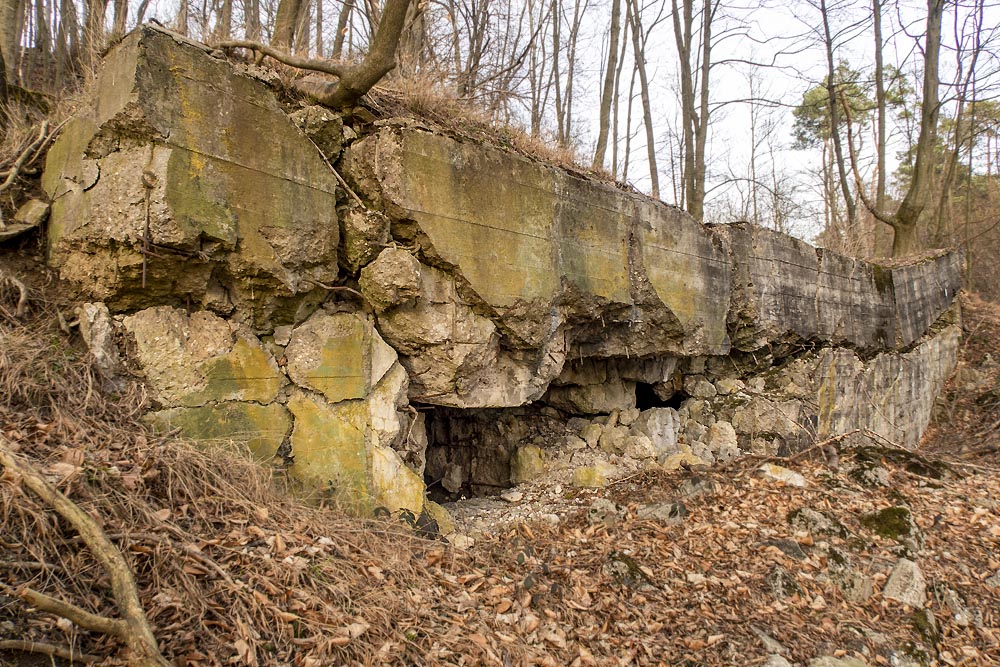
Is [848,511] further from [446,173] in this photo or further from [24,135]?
[24,135]

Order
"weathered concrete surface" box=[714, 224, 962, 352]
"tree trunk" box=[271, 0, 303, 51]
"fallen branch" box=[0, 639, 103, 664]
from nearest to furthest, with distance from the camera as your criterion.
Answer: "fallen branch" box=[0, 639, 103, 664] → "tree trunk" box=[271, 0, 303, 51] → "weathered concrete surface" box=[714, 224, 962, 352]

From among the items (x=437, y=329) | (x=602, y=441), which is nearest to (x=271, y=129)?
(x=437, y=329)

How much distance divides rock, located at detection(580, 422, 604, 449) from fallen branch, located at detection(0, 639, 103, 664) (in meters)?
4.28

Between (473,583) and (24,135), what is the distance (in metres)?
3.67

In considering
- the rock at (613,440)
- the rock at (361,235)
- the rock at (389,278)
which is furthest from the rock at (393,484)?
the rock at (613,440)

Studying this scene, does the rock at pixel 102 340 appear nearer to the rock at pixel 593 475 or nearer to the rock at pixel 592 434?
the rock at pixel 593 475

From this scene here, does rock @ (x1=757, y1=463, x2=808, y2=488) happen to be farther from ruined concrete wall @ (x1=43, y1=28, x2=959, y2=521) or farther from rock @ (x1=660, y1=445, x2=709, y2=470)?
ruined concrete wall @ (x1=43, y1=28, x2=959, y2=521)

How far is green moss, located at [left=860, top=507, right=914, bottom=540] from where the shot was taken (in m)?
3.87

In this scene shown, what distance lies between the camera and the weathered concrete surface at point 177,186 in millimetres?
2889

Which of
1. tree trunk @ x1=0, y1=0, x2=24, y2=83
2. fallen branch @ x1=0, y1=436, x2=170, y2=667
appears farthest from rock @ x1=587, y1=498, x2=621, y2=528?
tree trunk @ x1=0, y1=0, x2=24, y2=83

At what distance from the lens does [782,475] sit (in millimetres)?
4480

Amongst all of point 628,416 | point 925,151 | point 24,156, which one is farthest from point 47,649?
point 925,151

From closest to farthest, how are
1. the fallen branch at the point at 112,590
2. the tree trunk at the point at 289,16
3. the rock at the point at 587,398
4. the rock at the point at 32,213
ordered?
1. the fallen branch at the point at 112,590
2. the rock at the point at 32,213
3. the rock at the point at 587,398
4. the tree trunk at the point at 289,16

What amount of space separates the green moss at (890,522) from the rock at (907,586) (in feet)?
1.24
